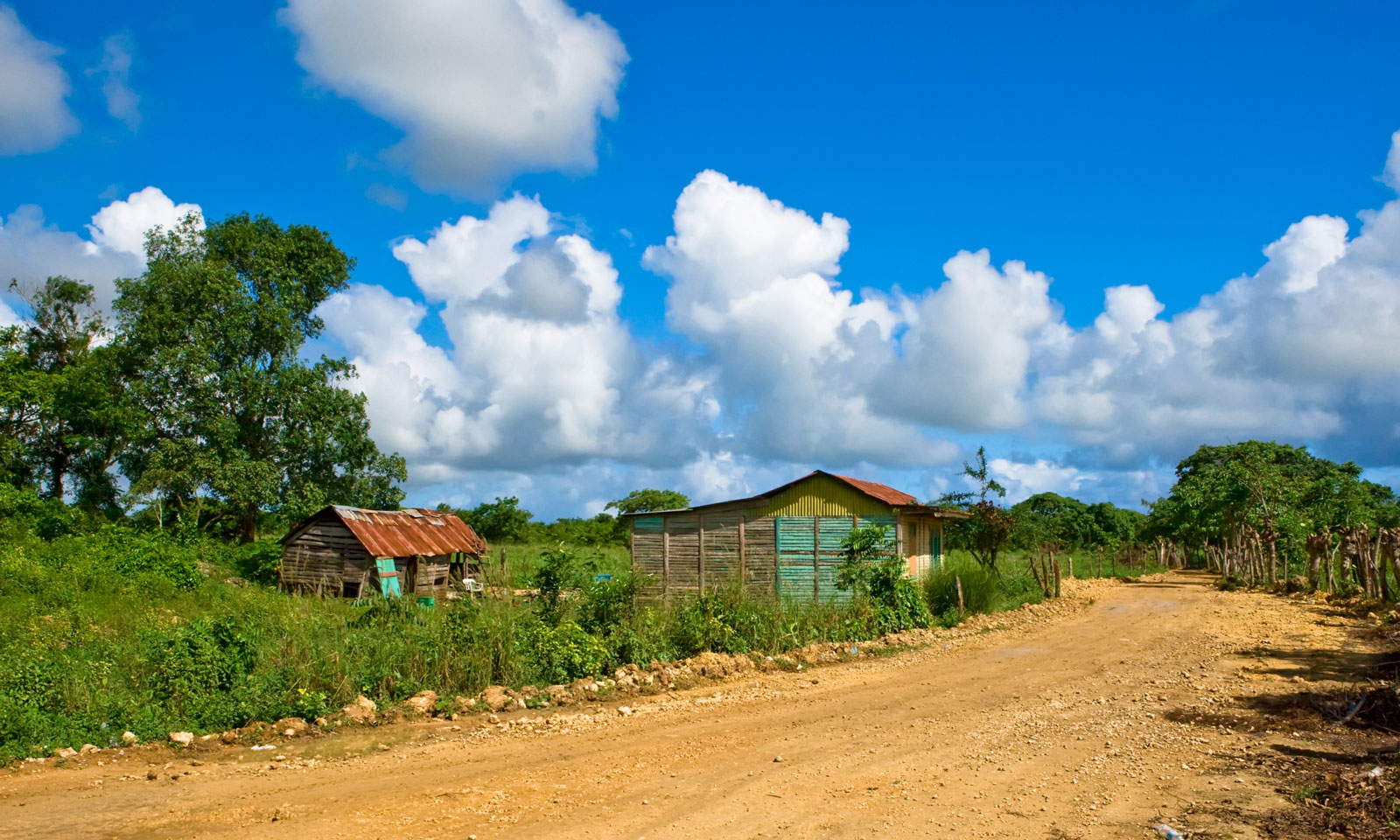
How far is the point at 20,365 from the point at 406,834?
115 ft

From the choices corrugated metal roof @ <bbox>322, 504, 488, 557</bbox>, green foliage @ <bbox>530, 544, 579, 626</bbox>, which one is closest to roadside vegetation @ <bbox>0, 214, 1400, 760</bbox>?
green foliage @ <bbox>530, 544, 579, 626</bbox>

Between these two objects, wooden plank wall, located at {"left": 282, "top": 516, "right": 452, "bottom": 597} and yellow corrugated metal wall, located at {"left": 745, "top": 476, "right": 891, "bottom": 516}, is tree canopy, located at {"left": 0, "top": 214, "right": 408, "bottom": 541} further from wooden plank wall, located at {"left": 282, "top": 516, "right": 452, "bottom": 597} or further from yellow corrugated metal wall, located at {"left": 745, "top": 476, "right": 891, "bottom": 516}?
yellow corrugated metal wall, located at {"left": 745, "top": 476, "right": 891, "bottom": 516}

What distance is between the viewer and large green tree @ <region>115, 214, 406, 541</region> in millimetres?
28594

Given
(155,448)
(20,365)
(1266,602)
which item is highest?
(20,365)

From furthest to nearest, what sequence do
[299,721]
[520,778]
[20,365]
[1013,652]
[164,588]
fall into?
[20,365] → [164,588] → [1013,652] → [299,721] → [520,778]

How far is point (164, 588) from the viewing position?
2045cm

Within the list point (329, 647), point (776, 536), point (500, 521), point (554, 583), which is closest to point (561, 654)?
point (554, 583)

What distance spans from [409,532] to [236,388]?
333 inches

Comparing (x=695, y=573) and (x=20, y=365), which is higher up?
(x=20, y=365)

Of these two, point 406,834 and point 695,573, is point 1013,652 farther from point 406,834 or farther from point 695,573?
point 406,834

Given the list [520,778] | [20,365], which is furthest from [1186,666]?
[20,365]

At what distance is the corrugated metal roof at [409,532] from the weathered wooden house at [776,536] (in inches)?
182

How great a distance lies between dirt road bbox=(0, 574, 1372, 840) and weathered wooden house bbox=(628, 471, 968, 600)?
329 inches

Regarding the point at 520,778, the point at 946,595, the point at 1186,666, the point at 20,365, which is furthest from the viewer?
the point at 20,365
